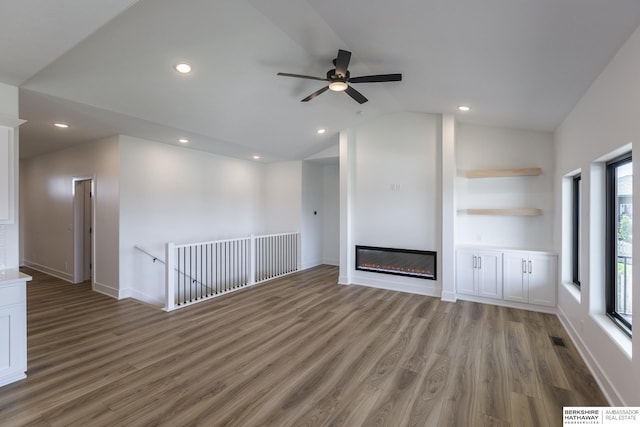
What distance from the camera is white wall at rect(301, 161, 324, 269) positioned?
7.46m

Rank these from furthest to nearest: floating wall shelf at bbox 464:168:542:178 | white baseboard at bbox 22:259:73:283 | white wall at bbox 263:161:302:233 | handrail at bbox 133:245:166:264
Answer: white wall at bbox 263:161:302:233 → white baseboard at bbox 22:259:73:283 → handrail at bbox 133:245:166:264 → floating wall shelf at bbox 464:168:542:178

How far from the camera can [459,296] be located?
4.96 m

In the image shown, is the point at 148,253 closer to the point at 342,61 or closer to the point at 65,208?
the point at 65,208

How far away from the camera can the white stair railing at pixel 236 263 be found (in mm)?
5785

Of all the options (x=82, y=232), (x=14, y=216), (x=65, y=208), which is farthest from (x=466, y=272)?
(x=65, y=208)

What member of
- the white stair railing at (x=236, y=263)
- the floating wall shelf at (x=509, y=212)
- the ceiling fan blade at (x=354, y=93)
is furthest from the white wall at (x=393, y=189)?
the ceiling fan blade at (x=354, y=93)

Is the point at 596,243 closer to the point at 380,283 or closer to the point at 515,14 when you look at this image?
the point at 515,14

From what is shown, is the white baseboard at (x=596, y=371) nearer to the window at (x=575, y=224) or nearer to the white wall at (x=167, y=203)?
the window at (x=575, y=224)

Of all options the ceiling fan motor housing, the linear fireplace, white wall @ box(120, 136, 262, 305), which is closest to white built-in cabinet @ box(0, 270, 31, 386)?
white wall @ box(120, 136, 262, 305)

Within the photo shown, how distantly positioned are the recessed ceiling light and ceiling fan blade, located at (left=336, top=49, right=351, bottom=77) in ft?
5.44

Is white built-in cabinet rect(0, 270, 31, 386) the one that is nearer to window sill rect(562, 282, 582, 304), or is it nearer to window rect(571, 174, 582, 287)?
window sill rect(562, 282, 582, 304)

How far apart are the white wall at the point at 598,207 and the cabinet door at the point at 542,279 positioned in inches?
19.9

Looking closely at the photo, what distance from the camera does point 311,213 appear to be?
7.74 meters

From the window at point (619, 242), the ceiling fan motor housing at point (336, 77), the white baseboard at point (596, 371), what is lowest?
the white baseboard at point (596, 371)
